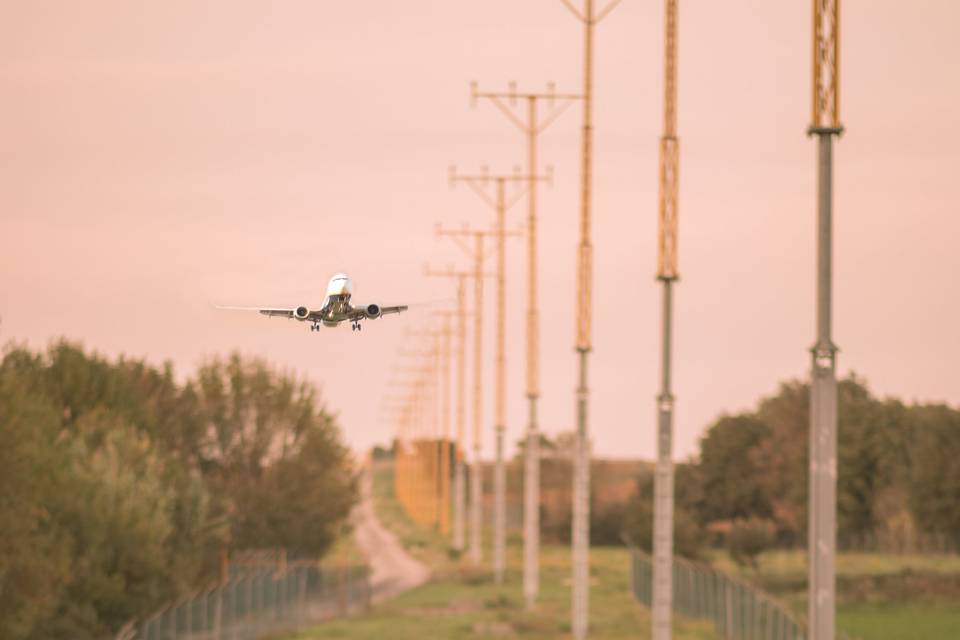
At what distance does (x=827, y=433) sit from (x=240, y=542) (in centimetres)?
7158

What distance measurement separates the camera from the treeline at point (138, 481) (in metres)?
62.5

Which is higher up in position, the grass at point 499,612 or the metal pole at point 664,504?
the metal pole at point 664,504

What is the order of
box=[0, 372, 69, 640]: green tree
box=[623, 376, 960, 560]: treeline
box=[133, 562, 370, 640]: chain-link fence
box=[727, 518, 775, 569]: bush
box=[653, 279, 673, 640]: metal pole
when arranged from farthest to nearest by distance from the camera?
box=[623, 376, 960, 560]: treeline < box=[727, 518, 775, 569]: bush < box=[133, 562, 370, 640]: chain-link fence < box=[0, 372, 69, 640]: green tree < box=[653, 279, 673, 640]: metal pole

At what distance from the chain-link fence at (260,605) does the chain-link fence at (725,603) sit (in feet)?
44.1

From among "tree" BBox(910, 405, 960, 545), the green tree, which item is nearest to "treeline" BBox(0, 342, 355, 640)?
the green tree

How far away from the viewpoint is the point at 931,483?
427 ft

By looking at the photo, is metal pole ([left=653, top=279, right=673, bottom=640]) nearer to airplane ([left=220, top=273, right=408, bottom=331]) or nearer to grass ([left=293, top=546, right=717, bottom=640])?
grass ([left=293, top=546, right=717, bottom=640])

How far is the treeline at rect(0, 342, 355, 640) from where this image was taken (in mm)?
62500

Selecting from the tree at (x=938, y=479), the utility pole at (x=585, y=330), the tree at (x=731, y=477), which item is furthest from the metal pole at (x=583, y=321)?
the tree at (x=731, y=477)

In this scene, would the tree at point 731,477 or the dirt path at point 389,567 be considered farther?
the tree at point 731,477

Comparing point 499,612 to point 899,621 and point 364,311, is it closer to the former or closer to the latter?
point 899,621

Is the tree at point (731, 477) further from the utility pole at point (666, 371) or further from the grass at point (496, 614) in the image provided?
the utility pole at point (666, 371)

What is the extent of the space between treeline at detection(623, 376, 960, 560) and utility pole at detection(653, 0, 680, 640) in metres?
56.5

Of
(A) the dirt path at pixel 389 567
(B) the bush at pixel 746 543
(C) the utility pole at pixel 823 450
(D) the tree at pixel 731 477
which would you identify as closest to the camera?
(C) the utility pole at pixel 823 450
